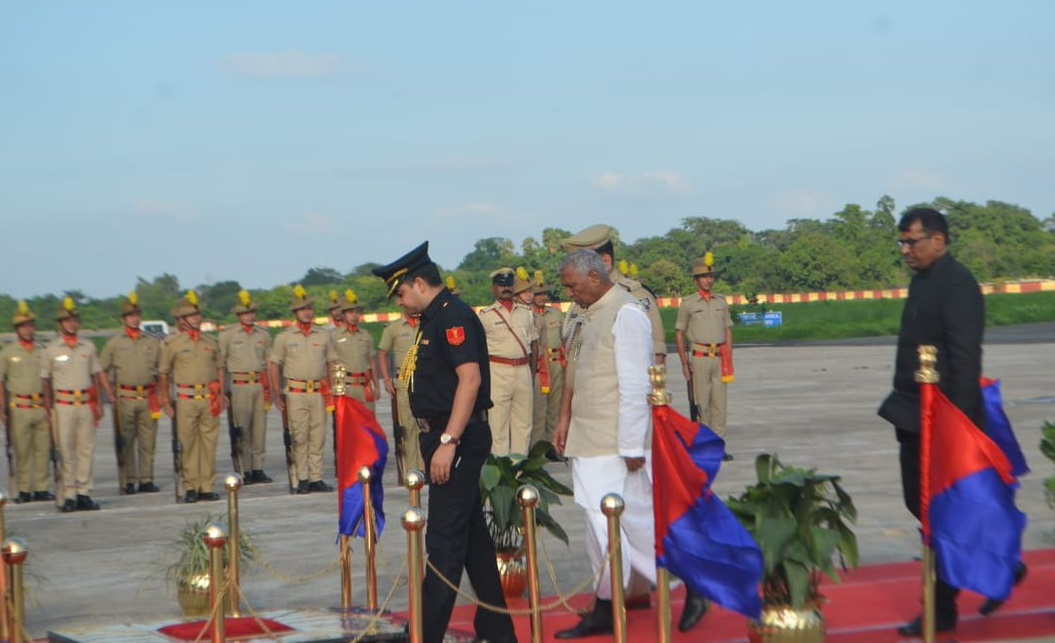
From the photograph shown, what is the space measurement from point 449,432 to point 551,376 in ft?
36.3

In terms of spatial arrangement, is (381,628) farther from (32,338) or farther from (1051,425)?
(32,338)

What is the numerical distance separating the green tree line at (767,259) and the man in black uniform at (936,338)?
28952 millimetres

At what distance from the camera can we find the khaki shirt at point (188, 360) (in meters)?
14.8

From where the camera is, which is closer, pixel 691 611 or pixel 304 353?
pixel 691 611

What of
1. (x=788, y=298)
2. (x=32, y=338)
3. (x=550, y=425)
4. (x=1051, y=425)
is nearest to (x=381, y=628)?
(x=1051, y=425)

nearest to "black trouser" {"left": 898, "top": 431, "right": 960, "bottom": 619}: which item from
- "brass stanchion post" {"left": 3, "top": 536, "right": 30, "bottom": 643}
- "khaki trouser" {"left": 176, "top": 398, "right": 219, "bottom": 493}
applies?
"brass stanchion post" {"left": 3, "top": 536, "right": 30, "bottom": 643}

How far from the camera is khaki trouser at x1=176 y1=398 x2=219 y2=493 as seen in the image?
1462 centimetres

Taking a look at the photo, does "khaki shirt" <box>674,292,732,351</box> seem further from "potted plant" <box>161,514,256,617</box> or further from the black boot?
the black boot

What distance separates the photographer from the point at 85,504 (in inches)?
560

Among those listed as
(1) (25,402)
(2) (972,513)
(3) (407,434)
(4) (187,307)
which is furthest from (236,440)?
(2) (972,513)

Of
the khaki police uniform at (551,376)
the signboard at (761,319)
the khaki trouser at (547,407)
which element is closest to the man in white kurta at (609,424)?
the khaki police uniform at (551,376)

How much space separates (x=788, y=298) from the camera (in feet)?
241

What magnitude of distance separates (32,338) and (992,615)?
424 inches

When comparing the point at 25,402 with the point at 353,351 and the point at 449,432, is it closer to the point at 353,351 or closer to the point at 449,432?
the point at 353,351
